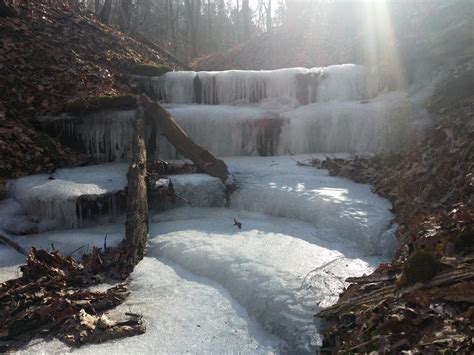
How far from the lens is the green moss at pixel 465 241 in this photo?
2789mm

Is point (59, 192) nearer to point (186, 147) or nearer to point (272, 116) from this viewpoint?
point (186, 147)

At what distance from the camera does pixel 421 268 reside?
8.76ft

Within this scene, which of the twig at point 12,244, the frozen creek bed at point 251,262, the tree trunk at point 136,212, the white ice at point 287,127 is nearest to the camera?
the frozen creek bed at point 251,262

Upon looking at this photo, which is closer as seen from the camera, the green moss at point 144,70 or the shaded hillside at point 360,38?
the shaded hillside at point 360,38

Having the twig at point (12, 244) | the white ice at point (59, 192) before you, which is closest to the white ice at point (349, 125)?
the white ice at point (59, 192)

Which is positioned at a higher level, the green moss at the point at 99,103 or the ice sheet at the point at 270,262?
the green moss at the point at 99,103

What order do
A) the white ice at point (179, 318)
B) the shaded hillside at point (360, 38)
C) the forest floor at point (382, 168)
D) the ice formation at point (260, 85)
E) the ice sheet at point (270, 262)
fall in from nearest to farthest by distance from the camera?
the forest floor at point (382, 168), the white ice at point (179, 318), the ice sheet at point (270, 262), the shaded hillside at point (360, 38), the ice formation at point (260, 85)

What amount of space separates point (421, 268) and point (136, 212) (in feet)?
11.9

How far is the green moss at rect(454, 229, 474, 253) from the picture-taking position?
2789mm

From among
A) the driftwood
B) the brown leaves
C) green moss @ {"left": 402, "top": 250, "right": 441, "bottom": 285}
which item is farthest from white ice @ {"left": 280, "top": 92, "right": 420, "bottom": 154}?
the brown leaves

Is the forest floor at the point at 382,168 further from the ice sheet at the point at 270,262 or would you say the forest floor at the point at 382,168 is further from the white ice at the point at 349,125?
the white ice at the point at 349,125

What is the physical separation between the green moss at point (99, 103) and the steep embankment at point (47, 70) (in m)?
0.33

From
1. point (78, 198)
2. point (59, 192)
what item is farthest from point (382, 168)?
point (59, 192)

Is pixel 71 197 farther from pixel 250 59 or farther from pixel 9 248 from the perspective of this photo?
pixel 250 59
